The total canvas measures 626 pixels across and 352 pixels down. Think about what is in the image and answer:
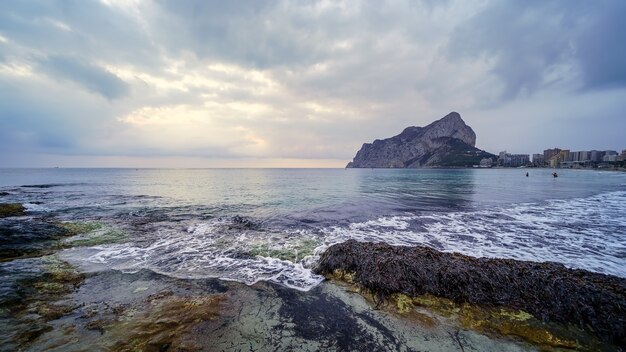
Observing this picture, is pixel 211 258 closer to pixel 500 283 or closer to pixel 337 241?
pixel 337 241

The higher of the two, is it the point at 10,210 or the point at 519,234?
the point at 10,210

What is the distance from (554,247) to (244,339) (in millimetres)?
14156

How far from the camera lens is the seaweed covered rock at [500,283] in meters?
5.56

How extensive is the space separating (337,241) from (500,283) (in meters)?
6.93

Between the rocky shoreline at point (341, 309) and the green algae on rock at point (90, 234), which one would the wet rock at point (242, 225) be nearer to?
the green algae on rock at point (90, 234)

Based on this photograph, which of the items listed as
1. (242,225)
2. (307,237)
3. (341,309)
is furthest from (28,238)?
(341,309)

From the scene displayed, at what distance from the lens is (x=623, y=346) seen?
4.94 meters

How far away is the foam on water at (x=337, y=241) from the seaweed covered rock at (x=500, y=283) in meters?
1.98

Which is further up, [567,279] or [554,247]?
[567,279]

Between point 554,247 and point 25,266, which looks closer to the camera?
point 25,266

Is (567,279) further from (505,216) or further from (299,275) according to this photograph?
(505,216)

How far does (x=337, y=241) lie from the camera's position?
40.5 feet

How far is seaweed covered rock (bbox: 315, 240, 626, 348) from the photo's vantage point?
18.3 feet

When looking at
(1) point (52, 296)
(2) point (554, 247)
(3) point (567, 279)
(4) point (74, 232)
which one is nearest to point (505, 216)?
(2) point (554, 247)
